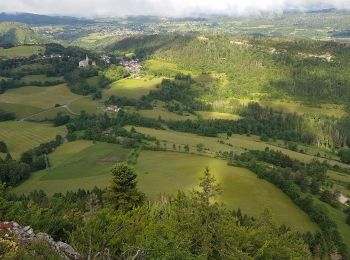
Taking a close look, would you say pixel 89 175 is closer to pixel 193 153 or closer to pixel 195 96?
pixel 193 153

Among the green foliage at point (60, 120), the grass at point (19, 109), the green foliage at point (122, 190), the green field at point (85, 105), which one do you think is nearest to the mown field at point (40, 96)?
the grass at point (19, 109)

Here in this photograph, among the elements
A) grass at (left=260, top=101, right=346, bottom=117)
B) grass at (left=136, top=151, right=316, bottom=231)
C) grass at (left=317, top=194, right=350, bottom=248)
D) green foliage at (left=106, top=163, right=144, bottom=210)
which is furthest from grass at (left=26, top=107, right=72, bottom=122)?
green foliage at (left=106, top=163, right=144, bottom=210)

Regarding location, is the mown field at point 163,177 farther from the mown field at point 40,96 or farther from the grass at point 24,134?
the mown field at point 40,96

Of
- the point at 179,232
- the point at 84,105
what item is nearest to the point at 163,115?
the point at 84,105

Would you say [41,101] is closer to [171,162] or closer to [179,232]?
[171,162]

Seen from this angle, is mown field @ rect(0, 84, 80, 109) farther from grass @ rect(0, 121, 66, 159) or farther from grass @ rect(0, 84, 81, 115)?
grass @ rect(0, 121, 66, 159)

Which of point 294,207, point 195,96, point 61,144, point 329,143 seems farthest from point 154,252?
point 195,96
